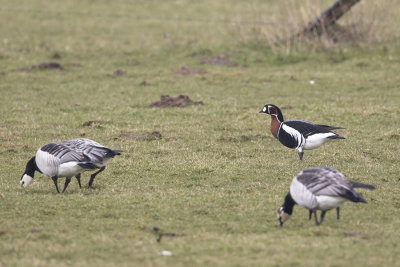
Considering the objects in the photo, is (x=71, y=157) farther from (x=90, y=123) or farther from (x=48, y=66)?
(x=48, y=66)

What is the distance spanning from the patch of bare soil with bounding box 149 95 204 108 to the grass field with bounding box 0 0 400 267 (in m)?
0.43

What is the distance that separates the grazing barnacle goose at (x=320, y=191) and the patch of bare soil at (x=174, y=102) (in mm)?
10111

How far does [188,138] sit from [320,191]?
7.29 m

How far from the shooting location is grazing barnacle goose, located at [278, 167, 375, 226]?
29.9ft

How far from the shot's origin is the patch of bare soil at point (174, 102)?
63.8 ft

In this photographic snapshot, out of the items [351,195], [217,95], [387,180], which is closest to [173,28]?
[217,95]

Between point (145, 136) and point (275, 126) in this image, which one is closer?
point (275, 126)

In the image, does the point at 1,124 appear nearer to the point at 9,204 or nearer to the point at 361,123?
the point at 9,204

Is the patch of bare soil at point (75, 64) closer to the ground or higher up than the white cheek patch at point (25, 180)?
higher up

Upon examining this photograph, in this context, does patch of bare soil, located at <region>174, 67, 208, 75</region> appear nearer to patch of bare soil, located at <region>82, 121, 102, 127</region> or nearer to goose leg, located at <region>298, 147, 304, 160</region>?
patch of bare soil, located at <region>82, 121, 102, 127</region>

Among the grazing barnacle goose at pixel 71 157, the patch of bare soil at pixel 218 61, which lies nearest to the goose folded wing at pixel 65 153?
the grazing barnacle goose at pixel 71 157

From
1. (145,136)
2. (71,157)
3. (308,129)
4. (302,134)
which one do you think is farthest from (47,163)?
(308,129)

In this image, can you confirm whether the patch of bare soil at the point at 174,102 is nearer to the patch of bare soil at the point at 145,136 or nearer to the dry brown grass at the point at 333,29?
the patch of bare soil at the point at 145,136

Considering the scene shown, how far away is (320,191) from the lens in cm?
922
